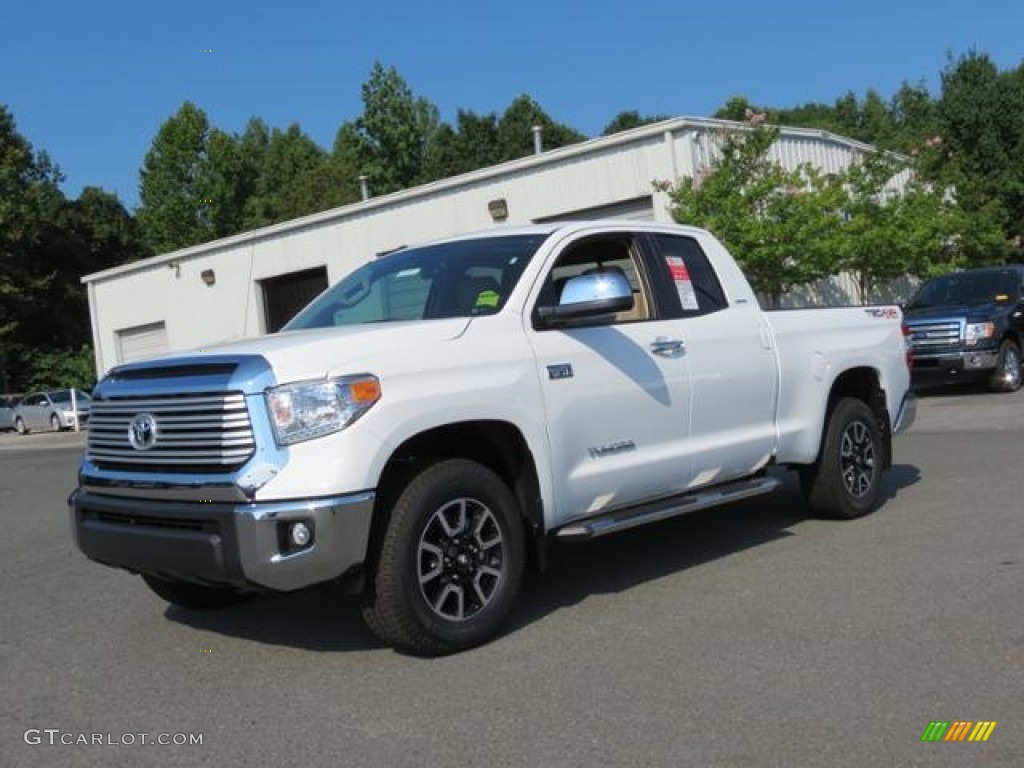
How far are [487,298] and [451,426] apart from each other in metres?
0.80

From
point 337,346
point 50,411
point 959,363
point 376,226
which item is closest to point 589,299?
point 337,346

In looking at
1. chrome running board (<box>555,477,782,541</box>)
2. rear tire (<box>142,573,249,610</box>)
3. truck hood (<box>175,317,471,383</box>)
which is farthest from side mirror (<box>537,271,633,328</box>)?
rear tire (<box>142,573,249,610</box>)

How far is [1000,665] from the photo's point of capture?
418 cm

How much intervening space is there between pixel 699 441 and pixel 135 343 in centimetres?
3068

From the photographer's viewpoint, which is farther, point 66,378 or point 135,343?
point 66,378

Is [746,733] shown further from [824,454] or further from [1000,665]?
[824,454]

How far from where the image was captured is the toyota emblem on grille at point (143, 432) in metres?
4.60

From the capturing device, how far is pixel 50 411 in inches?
1337

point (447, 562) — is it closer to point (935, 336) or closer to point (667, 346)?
point (667, 346)

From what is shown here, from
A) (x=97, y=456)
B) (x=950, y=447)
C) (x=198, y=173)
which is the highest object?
(x=198, y=173)

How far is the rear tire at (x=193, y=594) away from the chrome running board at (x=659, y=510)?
6.01 ft

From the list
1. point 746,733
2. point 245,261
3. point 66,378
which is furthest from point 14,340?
point 746,733

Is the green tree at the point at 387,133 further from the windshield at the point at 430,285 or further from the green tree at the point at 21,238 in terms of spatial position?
the windshield at the point at 430,285

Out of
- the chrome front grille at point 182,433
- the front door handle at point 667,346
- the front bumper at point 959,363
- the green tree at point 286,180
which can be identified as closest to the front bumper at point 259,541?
the chrome front grille at point 182,433
